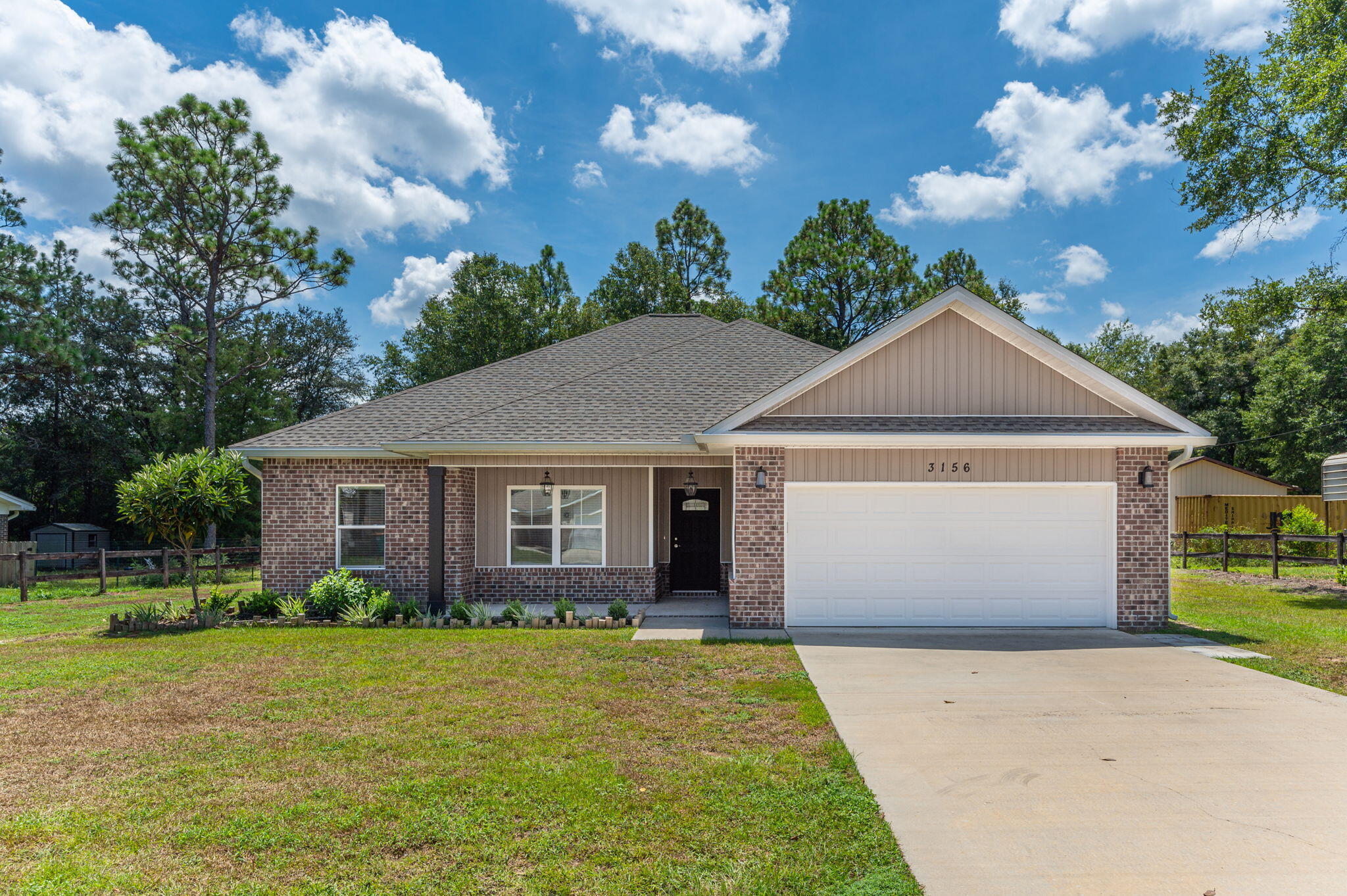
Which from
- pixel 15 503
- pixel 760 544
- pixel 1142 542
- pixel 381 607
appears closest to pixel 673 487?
pixel 760 544

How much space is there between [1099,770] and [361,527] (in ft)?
39.5

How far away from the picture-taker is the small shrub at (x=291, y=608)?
12156 millimetres

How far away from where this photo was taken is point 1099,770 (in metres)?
5.25

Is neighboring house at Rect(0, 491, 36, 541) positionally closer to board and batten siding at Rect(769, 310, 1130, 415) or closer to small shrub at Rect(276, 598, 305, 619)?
small shrub at Rect(276, 598, 305, 619)

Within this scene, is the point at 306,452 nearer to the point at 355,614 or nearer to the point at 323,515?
the point at 323,515

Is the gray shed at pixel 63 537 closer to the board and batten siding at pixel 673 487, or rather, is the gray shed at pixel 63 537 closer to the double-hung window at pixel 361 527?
the double-hung window at pixel 361 527

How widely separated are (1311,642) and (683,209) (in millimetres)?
31207

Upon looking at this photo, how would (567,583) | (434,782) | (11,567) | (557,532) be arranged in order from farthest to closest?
(11,567)
(557,532)
(567,583)
(434,782)

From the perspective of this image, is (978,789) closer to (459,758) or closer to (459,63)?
(459,758)

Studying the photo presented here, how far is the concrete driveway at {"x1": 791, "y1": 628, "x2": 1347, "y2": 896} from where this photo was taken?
12.6ft

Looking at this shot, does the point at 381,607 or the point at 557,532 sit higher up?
the point at 557,532

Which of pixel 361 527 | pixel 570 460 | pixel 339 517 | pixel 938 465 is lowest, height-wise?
pixel 361 527

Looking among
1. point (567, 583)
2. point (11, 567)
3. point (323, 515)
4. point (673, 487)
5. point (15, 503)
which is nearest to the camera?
point (323, 515)

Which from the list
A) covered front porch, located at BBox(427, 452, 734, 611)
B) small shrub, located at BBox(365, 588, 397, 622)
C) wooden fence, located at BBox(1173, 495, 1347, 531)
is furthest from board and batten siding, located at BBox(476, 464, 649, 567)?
wooden fence, located at BBox(1173, 495, 1347, 531)
